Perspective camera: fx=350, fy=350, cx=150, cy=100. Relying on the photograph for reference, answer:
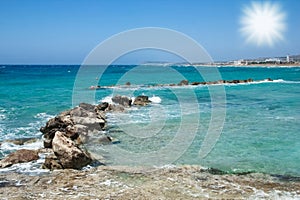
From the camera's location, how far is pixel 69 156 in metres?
11.1

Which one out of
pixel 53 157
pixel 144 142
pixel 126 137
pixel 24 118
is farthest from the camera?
pixel 24 118

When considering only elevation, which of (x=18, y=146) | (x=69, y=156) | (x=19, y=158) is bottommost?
(x=18, y=146)

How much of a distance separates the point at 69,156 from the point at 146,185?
3.07 meters

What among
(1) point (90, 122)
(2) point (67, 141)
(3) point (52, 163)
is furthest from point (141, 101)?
(3) point (52, 163)

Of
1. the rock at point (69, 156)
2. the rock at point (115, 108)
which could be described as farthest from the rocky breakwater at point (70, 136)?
the rock at point (115, 108)

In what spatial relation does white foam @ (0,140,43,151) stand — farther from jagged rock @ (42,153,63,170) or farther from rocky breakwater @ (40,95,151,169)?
jagged rock @ (42,153,63,170)

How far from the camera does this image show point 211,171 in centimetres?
1070

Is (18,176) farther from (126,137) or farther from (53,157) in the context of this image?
(126,137)

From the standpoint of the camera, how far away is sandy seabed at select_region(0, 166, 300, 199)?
8.65 m

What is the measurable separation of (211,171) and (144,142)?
16.0ft

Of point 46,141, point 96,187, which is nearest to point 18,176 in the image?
point 96,187

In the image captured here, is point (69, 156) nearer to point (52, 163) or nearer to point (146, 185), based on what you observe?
point (52, 163)

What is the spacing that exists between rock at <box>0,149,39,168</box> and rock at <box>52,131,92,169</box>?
1.11 m

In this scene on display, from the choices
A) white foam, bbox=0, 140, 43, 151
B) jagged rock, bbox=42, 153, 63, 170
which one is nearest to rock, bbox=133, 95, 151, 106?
white foam, bbox=0, 140, 43, 151
